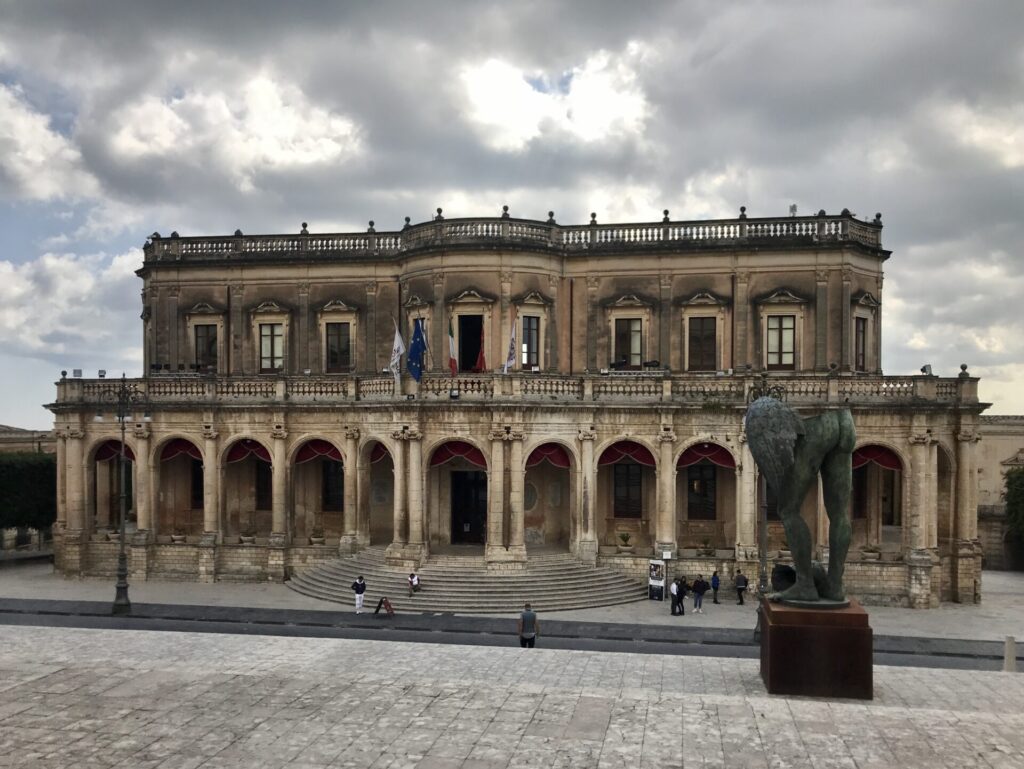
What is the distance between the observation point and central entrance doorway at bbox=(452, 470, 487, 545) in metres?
39.2

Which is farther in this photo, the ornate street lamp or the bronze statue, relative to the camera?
the ornate street lamp

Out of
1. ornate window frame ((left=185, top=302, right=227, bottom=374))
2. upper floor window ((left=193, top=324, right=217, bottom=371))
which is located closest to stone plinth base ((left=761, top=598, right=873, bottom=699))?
ornate window frame ((left=185, top=302, right=227, bottom=374))

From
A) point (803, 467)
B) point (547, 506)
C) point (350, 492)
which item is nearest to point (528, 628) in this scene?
point (803, 467)

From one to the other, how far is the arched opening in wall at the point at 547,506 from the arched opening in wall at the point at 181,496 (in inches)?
607

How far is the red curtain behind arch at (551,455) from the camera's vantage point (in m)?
36.5

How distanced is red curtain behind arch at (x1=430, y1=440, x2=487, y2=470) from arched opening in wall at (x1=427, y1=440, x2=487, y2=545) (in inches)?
32.1

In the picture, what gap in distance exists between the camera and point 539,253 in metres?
39.9

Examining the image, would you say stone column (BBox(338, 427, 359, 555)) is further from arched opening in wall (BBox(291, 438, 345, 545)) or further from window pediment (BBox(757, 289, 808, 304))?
window pediment (BBox(757, 289, 808, 304))

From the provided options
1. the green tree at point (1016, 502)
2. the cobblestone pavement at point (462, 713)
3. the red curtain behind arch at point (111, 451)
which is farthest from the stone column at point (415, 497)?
the green tree at point (1016, 502)

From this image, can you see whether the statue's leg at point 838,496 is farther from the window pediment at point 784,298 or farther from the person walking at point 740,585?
the window pediment at point 784,298

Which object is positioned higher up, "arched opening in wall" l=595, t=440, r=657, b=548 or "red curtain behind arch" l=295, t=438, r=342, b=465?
"red curtain behind arch" l=295, t=438, r=342, b=465

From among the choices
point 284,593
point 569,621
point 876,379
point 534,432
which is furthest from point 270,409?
point 876,379

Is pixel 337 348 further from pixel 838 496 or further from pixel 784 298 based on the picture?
pixel 838 496

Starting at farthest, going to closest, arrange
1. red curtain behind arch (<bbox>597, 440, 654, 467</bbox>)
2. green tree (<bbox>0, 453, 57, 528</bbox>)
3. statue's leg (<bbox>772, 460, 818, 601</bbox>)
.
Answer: green tree (<bbox>0, 453, 57, 528</bbox>) < red curtain behind arch (<bbox>597, 440, 654, 467</bbox>) < statue's leg (<bbox>772, 460, 818, 601</bbox>)
